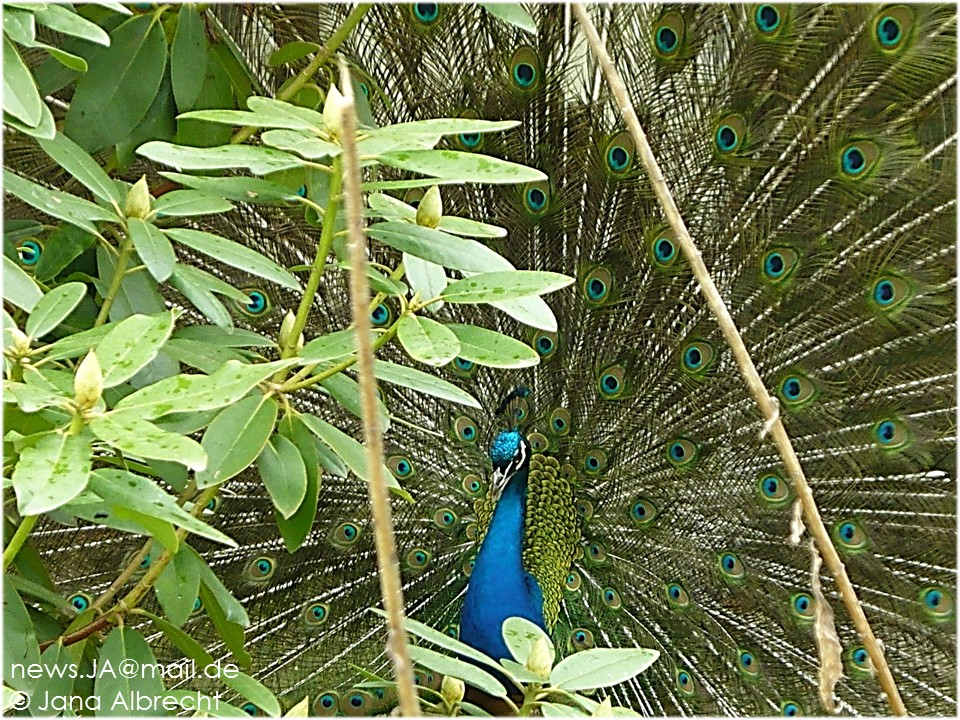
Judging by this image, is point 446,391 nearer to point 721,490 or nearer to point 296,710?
point 296,710

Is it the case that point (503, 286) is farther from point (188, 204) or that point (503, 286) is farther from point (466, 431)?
point (466, 431)

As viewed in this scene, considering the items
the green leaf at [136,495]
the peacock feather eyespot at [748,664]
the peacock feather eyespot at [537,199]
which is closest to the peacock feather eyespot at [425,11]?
the peacock feather eyespot at [537,199]

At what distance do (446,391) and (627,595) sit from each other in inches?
76.9

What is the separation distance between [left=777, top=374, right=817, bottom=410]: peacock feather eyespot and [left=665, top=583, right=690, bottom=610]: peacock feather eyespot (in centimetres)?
53

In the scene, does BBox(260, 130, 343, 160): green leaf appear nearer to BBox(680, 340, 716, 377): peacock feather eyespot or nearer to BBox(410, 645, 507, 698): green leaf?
BBox(410, 645, 507, 698): green leaf

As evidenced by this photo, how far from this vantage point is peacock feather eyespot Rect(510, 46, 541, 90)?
1.90 meters

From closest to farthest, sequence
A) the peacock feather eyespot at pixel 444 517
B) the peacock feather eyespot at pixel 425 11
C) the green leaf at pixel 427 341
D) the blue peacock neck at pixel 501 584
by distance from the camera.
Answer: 1. the green leaf at pixel 427 341
2. the peacock feather eyespot at pixel 425 11
3. the blue peacock neck at pixel 501 584
4. the peacock feather eyespot at pixel 444 517

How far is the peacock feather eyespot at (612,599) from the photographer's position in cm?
245

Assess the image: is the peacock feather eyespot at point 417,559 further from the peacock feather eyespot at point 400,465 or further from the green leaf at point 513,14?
the green leaf at point 513,14

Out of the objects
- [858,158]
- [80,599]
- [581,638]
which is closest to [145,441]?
[80,599]

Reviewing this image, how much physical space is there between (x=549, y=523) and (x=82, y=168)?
193cm

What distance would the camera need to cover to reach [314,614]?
2.36m

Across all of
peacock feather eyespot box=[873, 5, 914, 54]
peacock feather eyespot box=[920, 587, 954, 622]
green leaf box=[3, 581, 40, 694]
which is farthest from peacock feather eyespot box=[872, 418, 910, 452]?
green leaf box=[3, 581, 40, 694]

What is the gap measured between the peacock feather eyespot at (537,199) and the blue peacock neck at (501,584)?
57 cm
